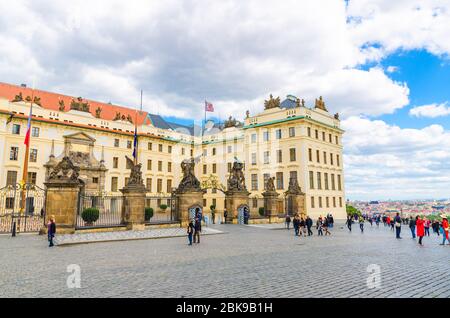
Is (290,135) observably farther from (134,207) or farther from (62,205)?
(62,205)

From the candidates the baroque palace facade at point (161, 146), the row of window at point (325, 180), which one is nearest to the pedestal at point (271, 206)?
the baroque palace facade at point (161, 146)

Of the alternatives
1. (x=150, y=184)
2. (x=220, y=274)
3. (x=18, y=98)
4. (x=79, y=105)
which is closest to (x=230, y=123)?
(x=150, y=184)

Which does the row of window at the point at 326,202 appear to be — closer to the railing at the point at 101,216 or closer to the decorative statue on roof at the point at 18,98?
the railing at the point at 101,216

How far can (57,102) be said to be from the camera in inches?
1923

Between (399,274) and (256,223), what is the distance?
2444 cm

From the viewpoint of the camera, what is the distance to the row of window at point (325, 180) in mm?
44391

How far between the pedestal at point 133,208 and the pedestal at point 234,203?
11.5 metres

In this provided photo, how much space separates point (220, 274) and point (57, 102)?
50.2 m

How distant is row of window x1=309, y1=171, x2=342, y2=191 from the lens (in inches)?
1748

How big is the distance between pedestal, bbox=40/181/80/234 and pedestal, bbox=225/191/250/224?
16.4m

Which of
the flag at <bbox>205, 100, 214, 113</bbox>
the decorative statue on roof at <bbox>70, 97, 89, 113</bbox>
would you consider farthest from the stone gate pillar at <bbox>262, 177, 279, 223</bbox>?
the decorative statue on roof at <bbox>70, 97, 89, 113</bbox>

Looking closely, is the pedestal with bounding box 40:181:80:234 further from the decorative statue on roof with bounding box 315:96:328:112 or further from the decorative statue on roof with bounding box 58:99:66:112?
the decorative statue on roof with bounding box 315:96:328:112

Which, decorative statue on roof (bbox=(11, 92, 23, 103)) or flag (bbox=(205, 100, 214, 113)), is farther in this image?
flag (bbox=(205, 100, 214, 113))
